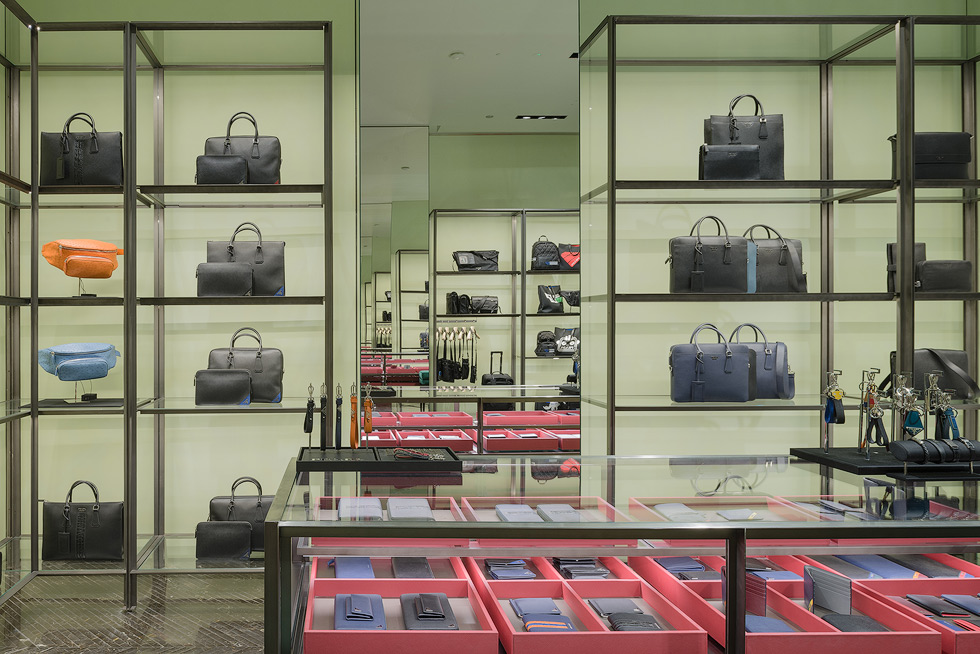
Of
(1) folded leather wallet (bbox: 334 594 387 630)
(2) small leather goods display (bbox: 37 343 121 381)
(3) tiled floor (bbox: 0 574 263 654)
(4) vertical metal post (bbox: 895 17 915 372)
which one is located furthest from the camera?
(4) vertical metal post (bbox: 895 17 915 372)

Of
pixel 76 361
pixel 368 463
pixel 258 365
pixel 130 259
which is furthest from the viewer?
pixel 258 365

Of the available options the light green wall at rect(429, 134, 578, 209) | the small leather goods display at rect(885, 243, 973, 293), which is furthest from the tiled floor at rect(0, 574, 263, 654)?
the small leather goods display at rect(885, 243, 973, 293)

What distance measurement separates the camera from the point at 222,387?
4176mm

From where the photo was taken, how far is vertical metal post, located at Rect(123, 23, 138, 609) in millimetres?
3902

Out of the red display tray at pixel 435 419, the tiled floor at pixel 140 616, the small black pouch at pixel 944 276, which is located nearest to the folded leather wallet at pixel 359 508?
the tiled floor at pixel 140 616

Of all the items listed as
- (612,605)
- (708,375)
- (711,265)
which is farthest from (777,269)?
(612,605)

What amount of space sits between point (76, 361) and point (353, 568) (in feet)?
8.82

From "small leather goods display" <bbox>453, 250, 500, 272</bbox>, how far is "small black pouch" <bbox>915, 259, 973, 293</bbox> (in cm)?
278

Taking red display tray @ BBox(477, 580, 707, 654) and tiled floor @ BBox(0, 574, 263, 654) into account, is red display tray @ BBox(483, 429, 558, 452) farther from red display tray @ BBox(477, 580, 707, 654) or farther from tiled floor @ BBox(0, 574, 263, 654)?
red display tray @ BBox(477, 580, 707, 654)

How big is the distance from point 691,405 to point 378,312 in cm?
200

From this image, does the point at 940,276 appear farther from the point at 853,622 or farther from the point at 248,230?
the point at 248,230

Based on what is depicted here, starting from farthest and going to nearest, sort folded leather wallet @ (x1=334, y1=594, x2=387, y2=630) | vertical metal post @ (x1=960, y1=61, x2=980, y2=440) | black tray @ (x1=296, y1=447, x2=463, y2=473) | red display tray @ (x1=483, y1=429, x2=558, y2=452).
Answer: red display tray @ (x1=483, y1=429, x2=558, y2=452)
vertical metal post @ (x1=960, y1=61, x2=980, y2=440)
black tray @ (x1=296, y1=447, x2=463, y2=473)
folded leather wallet @ (x1=334, y1=594, x2=387, y2=630)

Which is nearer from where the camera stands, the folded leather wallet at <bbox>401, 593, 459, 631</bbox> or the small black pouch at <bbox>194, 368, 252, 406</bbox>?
the folded leather wallet at <bbox>401, 593, 459, 631</bbox>

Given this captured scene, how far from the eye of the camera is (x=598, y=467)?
249cm
